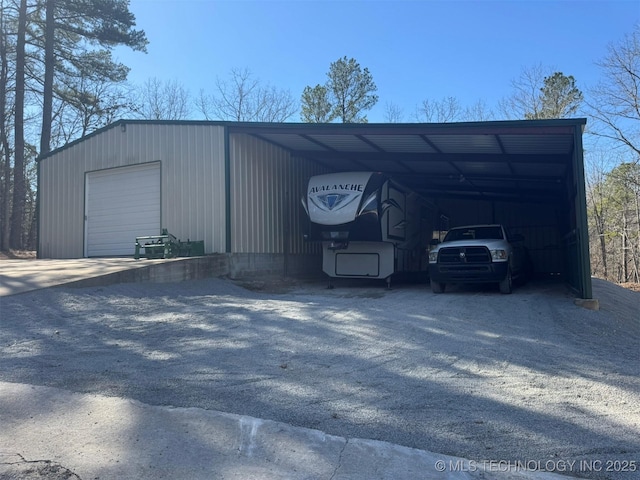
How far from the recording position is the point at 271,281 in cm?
1499

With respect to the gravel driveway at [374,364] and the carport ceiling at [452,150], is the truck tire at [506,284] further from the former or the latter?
the carport ceiling at [452,150]

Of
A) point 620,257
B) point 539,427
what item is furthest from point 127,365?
point 620,257

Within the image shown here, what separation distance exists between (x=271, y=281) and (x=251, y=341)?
26.0ft

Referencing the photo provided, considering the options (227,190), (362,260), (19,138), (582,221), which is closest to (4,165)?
(19,138)

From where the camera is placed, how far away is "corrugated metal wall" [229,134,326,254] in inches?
570

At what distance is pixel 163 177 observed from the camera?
15336 mm

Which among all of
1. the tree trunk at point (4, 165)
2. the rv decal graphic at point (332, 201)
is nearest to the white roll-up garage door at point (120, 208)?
the rv decal graphic at point (332, 201)

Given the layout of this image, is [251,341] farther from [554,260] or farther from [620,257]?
[620,257]

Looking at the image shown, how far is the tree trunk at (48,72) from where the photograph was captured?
26578 mm

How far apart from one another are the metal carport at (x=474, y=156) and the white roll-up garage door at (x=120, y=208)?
3.70m

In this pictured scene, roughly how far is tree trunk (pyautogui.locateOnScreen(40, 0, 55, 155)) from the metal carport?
1804 centimetres

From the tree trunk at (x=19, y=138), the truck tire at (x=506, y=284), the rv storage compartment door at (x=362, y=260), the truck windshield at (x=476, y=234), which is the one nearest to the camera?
the truck tire at (x=506, y=284)

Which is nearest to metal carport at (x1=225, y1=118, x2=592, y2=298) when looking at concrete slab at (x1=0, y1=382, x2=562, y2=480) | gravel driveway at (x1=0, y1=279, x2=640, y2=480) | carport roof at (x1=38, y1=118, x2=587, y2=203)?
carport roof at (x1=38, y1=118, x2=587, y2=203)

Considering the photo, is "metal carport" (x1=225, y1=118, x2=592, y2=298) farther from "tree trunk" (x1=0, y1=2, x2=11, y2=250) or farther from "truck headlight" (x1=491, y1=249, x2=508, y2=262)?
"tree trunk" (x1=0, y1=2, x2=11, y2=250)
